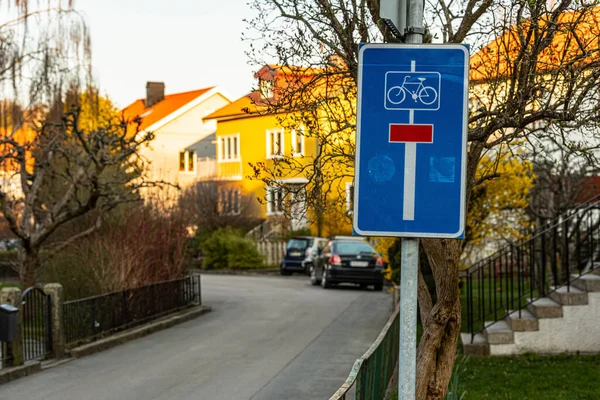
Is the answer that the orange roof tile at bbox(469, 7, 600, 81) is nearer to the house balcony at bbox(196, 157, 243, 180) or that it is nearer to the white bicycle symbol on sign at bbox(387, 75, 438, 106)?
the white bicycle symbol on sign at bbox(387, 75, 438, 106)

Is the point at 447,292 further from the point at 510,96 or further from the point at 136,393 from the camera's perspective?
the point at 136,393

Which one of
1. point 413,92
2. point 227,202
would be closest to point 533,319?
point 413,92

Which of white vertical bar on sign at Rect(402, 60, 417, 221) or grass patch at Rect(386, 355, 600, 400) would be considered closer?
white vertical bar on sign at Rect(402, 60, 417, 221)

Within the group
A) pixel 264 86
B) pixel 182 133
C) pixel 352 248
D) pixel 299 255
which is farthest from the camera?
pixel 182 133

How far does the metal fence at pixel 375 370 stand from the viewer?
6.66 meters

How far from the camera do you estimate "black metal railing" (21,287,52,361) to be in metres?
15.4

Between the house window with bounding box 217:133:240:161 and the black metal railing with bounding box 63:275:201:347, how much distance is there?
3443 centimetres

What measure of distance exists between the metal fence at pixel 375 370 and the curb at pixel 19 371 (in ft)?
18.6

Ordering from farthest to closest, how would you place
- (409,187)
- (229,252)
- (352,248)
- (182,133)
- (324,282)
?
(182,133), (229,252), (324,282), (352,248), (409,187)

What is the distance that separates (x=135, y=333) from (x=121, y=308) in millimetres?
561

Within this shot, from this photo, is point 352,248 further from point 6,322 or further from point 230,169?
point 230,169

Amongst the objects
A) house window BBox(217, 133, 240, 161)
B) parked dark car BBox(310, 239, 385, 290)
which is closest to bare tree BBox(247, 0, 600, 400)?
parked dark car BBox(310, 239, 385, 290)

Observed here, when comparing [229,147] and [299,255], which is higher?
[229,147]

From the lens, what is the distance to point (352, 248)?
1190 inches
